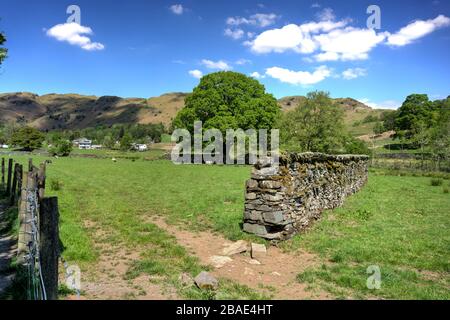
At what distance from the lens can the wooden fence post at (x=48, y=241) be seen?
4.25m

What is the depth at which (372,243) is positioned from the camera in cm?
958

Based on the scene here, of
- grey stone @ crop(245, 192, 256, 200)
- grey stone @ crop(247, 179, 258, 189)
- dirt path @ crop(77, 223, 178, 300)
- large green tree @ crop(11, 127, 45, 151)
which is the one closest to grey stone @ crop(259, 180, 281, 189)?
grey stone @ crop(247, 179, 258, 189)

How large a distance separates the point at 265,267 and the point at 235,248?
1298mm

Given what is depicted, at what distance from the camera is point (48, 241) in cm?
428

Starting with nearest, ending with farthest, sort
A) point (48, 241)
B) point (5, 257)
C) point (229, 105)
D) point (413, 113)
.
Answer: point (48, 241), point (5, 257), point (229, 105), point (413, 113)

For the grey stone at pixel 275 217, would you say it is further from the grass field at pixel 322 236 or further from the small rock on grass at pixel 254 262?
the small rock on grass at pixel 254 262

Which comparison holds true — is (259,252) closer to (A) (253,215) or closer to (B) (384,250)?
(A) (253,215)

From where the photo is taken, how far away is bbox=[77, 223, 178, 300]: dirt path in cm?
606

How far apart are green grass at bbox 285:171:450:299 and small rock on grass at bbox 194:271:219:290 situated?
81.8 inches

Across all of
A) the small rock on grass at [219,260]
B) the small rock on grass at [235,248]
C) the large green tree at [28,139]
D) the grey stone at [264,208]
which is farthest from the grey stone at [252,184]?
the large green tree at [28,139]

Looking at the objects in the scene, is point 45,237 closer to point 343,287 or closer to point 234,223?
point 343,287

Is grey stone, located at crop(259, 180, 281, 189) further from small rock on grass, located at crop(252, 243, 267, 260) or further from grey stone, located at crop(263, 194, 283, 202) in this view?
small rock on grass, located at crop(252, 243, 267, 260)

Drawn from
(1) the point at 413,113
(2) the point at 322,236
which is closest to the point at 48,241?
(2) the point at 322,236
